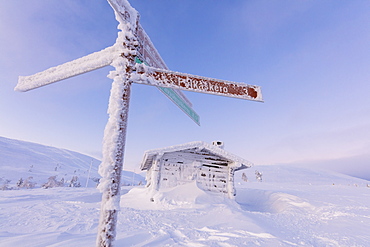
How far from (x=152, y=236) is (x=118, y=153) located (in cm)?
198

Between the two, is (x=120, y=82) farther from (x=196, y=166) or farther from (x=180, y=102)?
(x=196, y=166)

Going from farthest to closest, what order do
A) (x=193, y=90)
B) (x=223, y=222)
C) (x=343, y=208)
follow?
(x=343, y=208) < (x=223, y=222) < (x=193, y=90)

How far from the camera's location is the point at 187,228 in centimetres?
372

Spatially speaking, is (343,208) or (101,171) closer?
(101,171)

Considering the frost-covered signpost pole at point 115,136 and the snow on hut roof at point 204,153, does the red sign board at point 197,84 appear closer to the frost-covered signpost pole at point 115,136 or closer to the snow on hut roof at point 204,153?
the frost-covered signpost pole at point 115,136

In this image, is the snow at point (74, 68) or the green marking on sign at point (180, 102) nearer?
the snow at point (74, 68)

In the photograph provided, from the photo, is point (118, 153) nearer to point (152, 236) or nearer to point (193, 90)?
point (193, 90)

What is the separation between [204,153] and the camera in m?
9.08

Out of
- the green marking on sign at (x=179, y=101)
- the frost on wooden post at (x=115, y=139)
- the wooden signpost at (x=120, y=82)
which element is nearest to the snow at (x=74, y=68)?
the wooden signpost at (x=120, y=82)

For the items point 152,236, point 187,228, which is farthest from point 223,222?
point 152,236

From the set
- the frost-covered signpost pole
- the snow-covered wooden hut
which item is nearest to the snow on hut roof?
the snow-covered wooden hut

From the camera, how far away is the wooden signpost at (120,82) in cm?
181

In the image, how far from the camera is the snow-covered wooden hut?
8.26 metres

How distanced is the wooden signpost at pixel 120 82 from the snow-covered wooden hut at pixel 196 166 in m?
6.16
